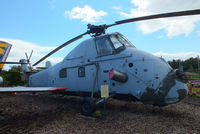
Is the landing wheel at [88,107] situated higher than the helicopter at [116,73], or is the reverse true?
the helicopter at [116,73]

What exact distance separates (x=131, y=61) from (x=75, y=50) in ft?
11.8

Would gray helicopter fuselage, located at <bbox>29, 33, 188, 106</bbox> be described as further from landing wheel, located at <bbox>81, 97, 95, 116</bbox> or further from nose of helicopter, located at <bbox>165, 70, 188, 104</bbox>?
landing wheel, located at <bbox>81, 97, 95, 116</bbox>

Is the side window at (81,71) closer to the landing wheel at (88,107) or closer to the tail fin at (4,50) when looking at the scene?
the landing wheel at (88,107)

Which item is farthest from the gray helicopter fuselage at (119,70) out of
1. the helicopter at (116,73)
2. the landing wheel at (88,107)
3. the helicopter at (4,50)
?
the helicopter at (4,50)

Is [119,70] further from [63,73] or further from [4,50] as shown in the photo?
[4,50]

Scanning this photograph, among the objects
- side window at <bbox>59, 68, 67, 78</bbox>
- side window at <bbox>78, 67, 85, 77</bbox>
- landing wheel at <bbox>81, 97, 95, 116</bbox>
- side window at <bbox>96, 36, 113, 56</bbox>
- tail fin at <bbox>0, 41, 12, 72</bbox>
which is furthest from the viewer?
tail fin at <bbox>0, 41, 12, 72</bbox>

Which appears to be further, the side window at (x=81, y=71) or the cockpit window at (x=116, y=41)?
the side window at (x=81, y=71)

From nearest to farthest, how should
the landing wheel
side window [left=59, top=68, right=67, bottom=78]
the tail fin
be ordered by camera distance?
the landing wheel
side window [left=59, top=68, right=67, bottom=78]
the tail fin

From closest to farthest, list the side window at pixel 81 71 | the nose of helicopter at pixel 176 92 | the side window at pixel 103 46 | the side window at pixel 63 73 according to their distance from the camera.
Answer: the nose of helicopter at pixel 176 92
the side window at pixel 103 46
the side window at pixel 81 71
the side window at pixel 63 73

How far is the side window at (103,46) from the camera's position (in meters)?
6.80

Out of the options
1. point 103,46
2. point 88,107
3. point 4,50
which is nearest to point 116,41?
point 103,46

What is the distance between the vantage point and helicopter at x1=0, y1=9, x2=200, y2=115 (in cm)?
547

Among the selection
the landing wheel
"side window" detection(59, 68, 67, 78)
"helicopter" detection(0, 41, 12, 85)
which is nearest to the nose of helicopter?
the landing wheel

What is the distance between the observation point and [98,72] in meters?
6.93
